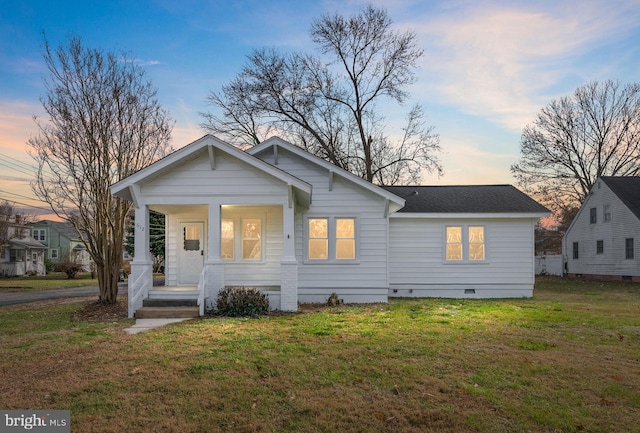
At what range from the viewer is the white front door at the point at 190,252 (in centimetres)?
1456

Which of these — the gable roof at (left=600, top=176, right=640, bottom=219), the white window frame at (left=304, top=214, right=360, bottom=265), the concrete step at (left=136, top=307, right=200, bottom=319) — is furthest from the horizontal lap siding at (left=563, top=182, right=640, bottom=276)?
the concrete step at (left=136, top=307, right=200, bottom=319)

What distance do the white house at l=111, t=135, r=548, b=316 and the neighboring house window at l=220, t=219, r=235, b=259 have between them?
1.3 inches

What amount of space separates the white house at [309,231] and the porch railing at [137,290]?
0.11 ft

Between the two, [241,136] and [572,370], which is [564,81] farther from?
[241,136]

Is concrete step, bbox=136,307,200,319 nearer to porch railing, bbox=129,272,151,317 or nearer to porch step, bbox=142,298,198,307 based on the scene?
porch railing, bbox=129,272,151,317

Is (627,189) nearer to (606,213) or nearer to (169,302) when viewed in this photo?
(606,213)

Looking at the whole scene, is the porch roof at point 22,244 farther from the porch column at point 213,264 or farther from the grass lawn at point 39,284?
the porch column at point 213,264

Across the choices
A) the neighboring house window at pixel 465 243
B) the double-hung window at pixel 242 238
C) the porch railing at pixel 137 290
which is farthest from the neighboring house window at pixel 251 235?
the neighboring house window at pixel 465 243

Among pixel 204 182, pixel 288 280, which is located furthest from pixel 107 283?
pixel 288 280

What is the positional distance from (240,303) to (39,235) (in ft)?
167

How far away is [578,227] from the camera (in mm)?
31359

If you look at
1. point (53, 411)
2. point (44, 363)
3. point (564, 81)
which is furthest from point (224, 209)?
point (564, 81)

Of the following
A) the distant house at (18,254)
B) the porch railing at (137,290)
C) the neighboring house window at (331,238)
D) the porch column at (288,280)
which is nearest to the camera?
the porch railing at (137,290)

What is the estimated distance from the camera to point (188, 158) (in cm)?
1209
